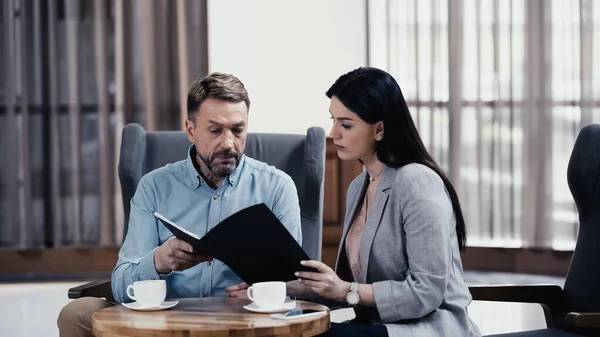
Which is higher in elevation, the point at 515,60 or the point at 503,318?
the point at 515,60

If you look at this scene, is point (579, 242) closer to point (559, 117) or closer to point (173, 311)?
point (173, 311)

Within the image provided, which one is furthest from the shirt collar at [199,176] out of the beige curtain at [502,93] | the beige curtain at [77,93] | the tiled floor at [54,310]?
the beige curtain at [502,93]

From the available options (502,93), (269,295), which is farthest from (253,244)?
(502,93)

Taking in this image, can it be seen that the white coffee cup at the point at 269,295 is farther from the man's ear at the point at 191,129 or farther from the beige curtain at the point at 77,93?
the beige curtain at the point at 77,93

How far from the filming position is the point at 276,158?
2740 millimetres

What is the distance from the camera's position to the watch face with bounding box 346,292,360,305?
6.24 feet

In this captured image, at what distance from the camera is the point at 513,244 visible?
526 cm

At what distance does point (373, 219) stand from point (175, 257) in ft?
1.59

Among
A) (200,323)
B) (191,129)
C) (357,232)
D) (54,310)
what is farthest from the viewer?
(54,310)

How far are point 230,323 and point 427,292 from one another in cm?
49

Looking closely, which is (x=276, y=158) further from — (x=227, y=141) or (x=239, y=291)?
(x=239, y=291)

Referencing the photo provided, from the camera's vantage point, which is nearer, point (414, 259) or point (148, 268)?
point (414, 259)

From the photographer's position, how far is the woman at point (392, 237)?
6.23 feet

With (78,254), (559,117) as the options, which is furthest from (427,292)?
(78,254)
